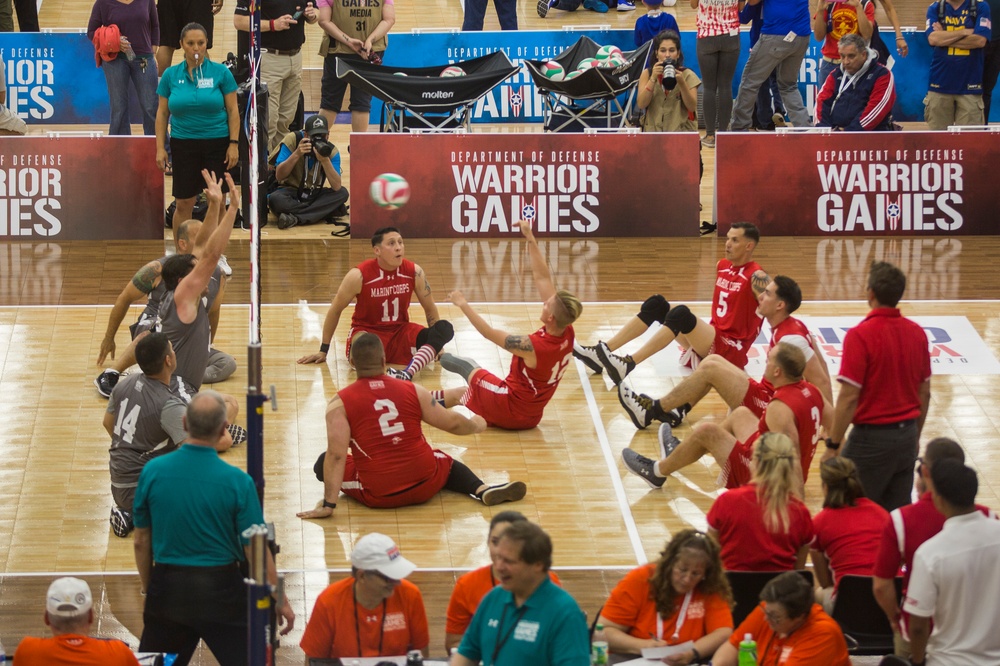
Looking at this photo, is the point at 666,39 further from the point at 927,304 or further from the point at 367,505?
the point at 367,505

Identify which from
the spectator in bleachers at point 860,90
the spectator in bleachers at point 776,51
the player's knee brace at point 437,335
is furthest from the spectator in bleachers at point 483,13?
the player's knee brace at point 437,335

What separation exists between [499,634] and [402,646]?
3.37ft

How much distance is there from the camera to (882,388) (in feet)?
28.5

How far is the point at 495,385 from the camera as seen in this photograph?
10.8m

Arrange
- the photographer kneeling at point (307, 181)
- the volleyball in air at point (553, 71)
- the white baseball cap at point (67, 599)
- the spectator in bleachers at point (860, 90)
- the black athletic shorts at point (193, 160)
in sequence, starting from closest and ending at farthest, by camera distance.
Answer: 1. the white baseball cap at point (67, 599)
2. the black athletic shorts at point (193, 160)
3. the spectator in bleachers at point (860, 90)
4. the photographer kneeling at point (307, 181)
5. the volleyball in air at point (553, 71)

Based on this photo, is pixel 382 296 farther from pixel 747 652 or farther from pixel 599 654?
pixel 747 652

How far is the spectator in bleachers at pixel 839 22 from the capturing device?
17531 millimetres

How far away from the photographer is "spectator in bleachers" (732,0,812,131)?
17.7 meters

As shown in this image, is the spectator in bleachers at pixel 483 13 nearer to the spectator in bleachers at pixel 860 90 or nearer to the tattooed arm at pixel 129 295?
the spectator in bleachers at pixel 860 90

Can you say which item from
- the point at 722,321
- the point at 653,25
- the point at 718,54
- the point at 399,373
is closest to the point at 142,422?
the point at 399,373

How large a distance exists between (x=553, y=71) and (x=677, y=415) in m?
7.49

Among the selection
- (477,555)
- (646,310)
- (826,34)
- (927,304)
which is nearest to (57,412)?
(477,555)

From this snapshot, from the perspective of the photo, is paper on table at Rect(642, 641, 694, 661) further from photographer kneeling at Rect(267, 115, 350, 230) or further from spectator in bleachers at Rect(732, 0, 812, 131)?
spectator in bleachers at Rect(732, 0, 812, 131)

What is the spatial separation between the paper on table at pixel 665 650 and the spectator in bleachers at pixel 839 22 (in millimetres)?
12059
